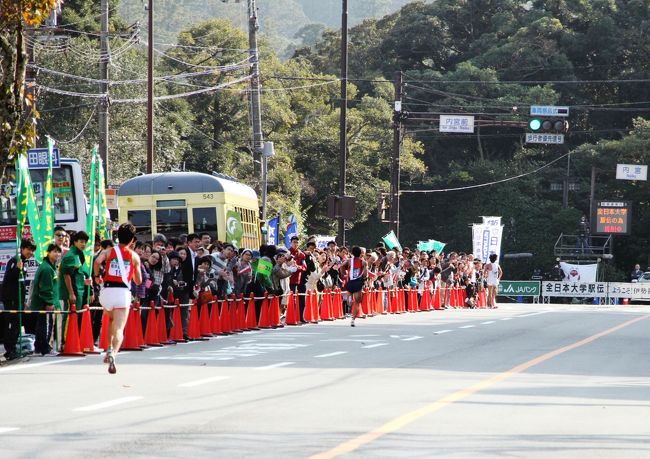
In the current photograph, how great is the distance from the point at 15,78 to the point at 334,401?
750 cm

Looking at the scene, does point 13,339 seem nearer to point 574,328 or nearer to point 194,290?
point 194,290

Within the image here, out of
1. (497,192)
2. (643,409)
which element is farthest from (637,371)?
(497,192)

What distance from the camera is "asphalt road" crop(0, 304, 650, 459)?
10352mm

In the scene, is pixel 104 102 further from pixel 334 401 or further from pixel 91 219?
pixel 334 401

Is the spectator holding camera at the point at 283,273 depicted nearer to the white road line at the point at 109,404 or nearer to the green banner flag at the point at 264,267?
the green banner flag at the point at 264,267

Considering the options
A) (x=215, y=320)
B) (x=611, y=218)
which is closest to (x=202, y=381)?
(x=215, y=320)

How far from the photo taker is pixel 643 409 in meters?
13.6

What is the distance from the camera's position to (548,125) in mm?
43094

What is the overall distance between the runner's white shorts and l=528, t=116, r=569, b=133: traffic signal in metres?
28.4

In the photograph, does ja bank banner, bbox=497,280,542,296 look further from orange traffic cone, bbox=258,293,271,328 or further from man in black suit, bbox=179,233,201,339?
man in black suit, bbox=179,233,201,339

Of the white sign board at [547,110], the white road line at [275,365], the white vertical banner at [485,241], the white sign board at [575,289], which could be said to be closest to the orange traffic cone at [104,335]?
the white road line at [275,365]

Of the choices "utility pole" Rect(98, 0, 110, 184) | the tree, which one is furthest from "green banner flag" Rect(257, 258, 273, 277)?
"utility pole" Rect(98, 0, 110, 184)

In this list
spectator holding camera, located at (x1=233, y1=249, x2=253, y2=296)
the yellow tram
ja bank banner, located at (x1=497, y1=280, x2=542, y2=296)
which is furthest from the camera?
ja bank banner, located at (x1=497, y1=280, x2=542, y2=296)

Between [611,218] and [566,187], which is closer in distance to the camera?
[611,218]
